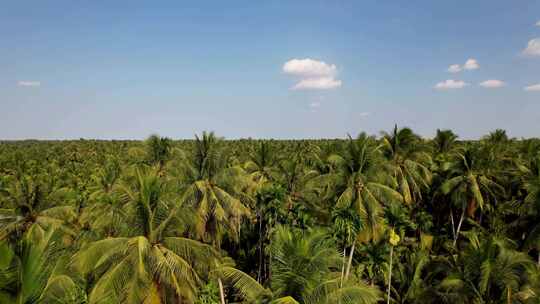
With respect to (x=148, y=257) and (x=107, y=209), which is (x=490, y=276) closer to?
(x=148, y=257)

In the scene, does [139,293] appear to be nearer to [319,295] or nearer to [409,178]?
[319,295]

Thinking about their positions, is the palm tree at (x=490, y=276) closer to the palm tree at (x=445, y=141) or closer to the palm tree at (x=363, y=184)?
the palm tree at (x=363, y=184)

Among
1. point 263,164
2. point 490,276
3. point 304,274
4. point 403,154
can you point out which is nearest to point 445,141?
point 403,154

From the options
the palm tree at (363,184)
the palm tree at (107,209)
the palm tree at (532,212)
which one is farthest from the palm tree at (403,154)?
the palm tree at (107,209)

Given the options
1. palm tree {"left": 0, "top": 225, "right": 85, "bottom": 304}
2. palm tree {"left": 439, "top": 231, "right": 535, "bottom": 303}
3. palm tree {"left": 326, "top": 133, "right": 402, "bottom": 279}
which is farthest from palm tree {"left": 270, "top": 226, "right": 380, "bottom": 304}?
palm tree {"left": 326, "top": 133, "right": 402, "bottom": 279}

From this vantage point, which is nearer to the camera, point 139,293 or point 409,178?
point 139,293

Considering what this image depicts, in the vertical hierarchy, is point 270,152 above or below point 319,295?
above

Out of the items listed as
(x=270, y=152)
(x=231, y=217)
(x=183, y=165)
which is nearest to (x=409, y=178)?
(x=270, y=152)

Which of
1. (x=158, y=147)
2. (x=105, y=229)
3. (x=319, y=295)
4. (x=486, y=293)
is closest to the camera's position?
(x=319, y=295)
